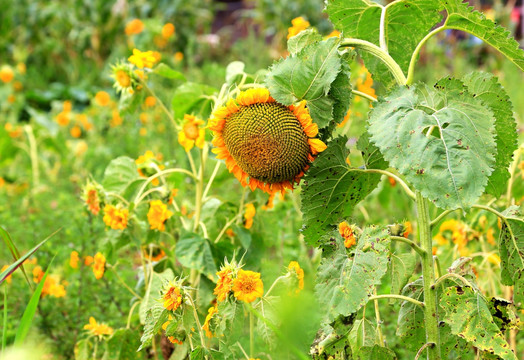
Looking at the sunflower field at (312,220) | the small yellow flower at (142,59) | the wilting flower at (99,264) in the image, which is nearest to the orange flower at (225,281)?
the sunflower field at (312,220)

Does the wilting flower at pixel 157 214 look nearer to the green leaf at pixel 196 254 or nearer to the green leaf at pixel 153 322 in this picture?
the green leaf at pixel 196 254

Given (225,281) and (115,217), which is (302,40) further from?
(115,217)

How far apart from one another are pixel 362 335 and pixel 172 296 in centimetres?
40

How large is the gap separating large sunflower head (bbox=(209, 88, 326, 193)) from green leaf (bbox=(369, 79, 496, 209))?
17 cm

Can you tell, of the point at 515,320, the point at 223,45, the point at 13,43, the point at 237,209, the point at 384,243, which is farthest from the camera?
the point at 223,45

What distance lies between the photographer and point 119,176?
169 cm

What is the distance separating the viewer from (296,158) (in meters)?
1.15

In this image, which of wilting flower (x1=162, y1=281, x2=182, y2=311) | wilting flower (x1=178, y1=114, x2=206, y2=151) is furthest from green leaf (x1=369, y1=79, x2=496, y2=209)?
wilting flower (x1=178, y1=114, x2=206, y2=151)

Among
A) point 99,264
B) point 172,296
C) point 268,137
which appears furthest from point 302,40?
point 99,264

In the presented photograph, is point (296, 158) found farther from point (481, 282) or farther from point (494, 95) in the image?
point (481, 282)

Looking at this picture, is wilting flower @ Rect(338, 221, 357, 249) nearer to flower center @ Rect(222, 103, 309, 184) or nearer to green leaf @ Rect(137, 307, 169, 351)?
flower center @ Rect(222, 103, 309, 184)

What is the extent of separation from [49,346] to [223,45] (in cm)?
654

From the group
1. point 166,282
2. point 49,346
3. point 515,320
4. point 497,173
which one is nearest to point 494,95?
point 497,173

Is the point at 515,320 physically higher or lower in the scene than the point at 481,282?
higher
